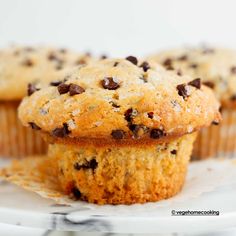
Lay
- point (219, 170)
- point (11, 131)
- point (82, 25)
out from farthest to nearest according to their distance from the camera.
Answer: point (82, 25) → point (11, 131) → point (219, 170)

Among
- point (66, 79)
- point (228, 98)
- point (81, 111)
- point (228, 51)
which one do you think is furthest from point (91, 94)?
point (228, 51)

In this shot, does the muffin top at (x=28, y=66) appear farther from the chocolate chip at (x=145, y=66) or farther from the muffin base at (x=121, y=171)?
the muffin base at (x=121, y=171)

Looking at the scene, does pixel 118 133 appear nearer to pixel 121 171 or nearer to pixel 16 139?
pixel 121 171

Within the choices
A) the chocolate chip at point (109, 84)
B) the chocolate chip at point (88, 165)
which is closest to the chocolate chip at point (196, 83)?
the chocolate chip at point (109, 84)

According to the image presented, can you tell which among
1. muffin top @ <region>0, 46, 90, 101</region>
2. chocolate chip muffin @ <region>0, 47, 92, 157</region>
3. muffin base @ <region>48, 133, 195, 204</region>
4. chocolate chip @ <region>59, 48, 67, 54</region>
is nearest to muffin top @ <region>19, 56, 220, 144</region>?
muffin base @ <region>48, 133, 195, 204</region>

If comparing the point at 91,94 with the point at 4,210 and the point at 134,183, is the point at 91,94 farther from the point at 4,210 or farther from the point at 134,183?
the point at 4,210

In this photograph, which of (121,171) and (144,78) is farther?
(144,78)

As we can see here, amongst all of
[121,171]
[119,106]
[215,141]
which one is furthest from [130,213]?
[215,141]
